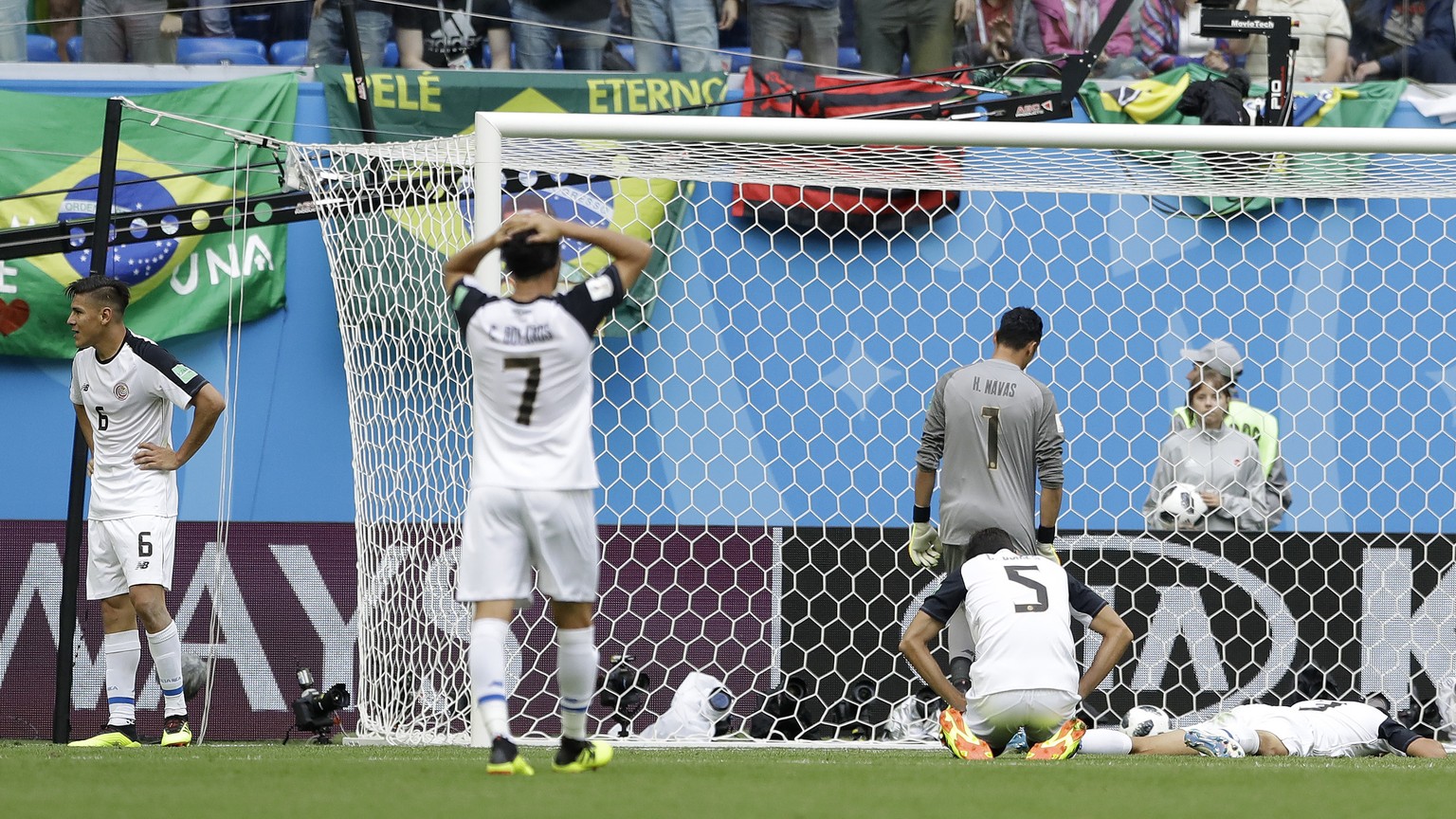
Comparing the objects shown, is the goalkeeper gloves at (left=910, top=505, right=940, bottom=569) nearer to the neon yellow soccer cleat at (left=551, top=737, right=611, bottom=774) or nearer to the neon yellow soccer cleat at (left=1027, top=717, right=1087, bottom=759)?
the neon yellow soccer cleat at (left=1027, top=717, right=1087, bottom=759)

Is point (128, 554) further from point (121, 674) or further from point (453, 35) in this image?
point (453, 35)

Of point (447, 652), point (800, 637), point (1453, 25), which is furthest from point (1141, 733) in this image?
point (1453, 25)

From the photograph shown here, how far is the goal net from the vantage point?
22.3 ft

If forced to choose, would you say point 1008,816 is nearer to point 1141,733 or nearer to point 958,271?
point 1141,733

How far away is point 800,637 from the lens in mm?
7004

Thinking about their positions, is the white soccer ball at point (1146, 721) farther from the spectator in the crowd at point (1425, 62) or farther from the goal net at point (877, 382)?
the spectator in the crowd at point (1425, 62)

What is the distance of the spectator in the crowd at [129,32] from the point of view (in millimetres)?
9805

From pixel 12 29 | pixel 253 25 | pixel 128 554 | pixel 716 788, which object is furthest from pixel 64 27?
pixel 716 788

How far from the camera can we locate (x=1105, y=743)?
5715mm

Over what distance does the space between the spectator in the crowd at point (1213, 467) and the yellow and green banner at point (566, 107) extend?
9.63 ft

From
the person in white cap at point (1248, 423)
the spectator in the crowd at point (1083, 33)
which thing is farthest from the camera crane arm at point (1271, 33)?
the spectator in the crowd at point (1083, 33)

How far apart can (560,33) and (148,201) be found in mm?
2574

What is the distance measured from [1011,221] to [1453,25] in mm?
3262

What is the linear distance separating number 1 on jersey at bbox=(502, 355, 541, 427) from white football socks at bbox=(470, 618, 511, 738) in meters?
0.52
